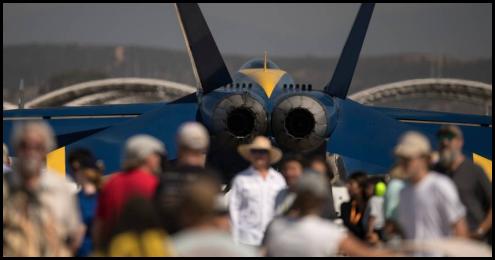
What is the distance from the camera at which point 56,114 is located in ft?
74.6

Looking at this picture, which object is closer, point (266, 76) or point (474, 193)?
point (474, 193)

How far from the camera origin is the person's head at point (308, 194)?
25.5 ft

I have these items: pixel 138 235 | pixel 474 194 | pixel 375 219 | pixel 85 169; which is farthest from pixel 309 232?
pixel 375 219

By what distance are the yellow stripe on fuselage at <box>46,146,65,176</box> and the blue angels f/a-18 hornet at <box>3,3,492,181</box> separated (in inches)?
0.6

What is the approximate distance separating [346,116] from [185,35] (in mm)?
2708

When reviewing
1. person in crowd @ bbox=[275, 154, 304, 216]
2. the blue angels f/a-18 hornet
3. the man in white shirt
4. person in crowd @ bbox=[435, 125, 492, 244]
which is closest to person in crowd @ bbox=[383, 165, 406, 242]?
person in crowd @ bbox=[435, 125, 492, 244]

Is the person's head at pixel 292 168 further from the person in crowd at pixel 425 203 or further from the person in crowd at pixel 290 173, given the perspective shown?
the person in crowd at pixel 425 203

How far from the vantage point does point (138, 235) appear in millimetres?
7078

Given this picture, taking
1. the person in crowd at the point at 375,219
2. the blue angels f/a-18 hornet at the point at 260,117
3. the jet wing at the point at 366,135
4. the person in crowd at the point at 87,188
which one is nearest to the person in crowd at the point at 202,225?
the person in crowd at the point at 87,188

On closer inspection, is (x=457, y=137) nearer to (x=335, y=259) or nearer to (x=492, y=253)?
(x=492, y=253)

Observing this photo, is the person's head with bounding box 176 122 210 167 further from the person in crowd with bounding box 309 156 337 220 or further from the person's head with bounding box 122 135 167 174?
the person in crowd with bounding box 309 156 337 220

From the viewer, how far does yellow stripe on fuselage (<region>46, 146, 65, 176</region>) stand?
17.3 m

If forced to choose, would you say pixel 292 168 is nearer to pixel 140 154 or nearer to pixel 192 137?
pixel 192 137

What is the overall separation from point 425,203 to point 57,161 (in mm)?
9112
